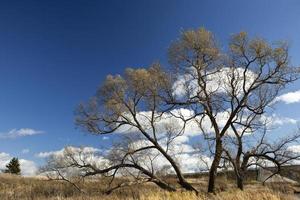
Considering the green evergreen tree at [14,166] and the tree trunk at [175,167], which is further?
the green evergreen tree at [14,166]

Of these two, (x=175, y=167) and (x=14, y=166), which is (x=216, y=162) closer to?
(x=175, y=167)

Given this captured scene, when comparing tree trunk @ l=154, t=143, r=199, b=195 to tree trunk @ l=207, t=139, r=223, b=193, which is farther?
tree trunk @ l=154, t=143, r=199, b=195

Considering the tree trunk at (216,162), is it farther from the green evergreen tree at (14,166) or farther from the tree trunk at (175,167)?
the green evergreen tree at (14,166)

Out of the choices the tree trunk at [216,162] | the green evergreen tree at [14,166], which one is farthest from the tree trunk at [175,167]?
the green evergreen tree at [14,166]

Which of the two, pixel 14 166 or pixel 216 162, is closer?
pixel 216 162

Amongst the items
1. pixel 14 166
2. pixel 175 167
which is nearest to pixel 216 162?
pixel 175 167

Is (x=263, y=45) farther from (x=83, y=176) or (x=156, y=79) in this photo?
(x=83, y=176)

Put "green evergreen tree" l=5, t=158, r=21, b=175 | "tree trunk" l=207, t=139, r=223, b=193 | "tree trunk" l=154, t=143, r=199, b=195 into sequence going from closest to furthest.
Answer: "tree trunk" l=207, t=139, r=223, b=193 < "tree trunk" l=154, t=143, r=199, b=195 < "green evergreen tree" l=5, t=158, r=21, b=175

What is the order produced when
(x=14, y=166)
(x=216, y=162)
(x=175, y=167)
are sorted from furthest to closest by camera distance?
1. (x=14, y=166)
2. (x=175, y=167)
3. (x=216, y=162)

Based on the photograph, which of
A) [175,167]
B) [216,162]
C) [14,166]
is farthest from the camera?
[14,166]

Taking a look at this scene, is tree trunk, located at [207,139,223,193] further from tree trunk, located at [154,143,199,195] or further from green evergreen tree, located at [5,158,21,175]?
green evergreen tree, located at [5,158,21,175]

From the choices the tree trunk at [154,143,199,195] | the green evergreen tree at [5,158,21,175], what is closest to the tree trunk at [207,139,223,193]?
the tree trunk at [154,143,199,195]

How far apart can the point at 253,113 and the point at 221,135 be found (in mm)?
3170

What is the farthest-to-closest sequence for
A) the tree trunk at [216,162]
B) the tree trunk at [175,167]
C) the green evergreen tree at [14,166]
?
the green evergreen tree at [14,166] → the tree trunk at [175,167] → the tree trunk at [216,162]
